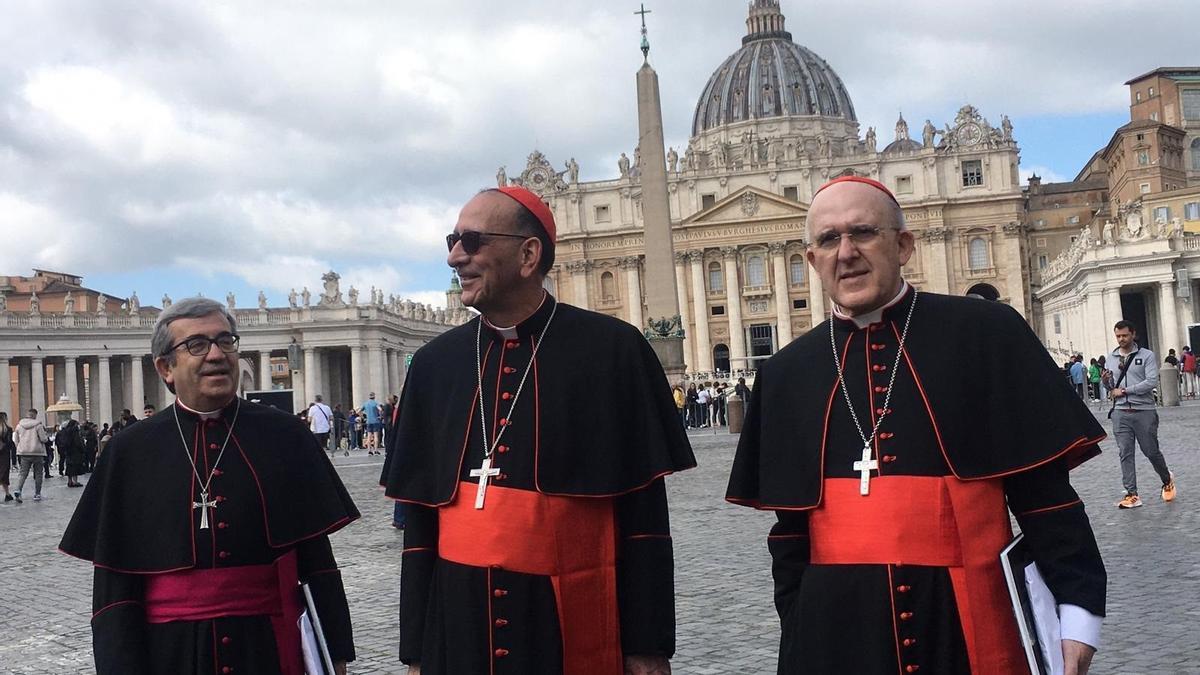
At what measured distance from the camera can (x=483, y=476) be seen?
329cm

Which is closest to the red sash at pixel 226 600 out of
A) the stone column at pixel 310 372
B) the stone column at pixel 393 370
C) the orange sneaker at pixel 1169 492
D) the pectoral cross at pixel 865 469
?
the pectoral cross at pixel 865 469

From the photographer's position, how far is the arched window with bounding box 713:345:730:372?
7588 centimetres

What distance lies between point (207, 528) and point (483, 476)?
840 millimetres

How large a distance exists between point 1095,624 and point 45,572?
9.88 meters

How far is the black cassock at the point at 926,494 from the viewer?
109 inches

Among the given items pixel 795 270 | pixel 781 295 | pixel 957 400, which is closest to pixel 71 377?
pixel 781 295

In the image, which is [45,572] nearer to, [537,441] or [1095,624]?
[537,441]

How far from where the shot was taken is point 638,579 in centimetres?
318

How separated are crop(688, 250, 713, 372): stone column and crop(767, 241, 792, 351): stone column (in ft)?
13.8

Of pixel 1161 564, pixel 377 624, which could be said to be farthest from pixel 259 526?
pixel 1161 564

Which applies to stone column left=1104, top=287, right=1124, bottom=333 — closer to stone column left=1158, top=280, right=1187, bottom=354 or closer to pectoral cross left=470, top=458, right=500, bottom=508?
stone column left=1158, top=280, right=1187, bottom=354

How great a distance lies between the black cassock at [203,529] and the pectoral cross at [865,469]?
5.08 ft

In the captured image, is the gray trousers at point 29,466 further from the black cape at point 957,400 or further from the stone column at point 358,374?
the stone column at point 358,374

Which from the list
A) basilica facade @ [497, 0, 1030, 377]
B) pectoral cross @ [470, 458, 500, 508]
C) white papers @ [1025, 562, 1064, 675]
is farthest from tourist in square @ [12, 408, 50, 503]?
basilica facade @ [497, 0, 1030, 377]
